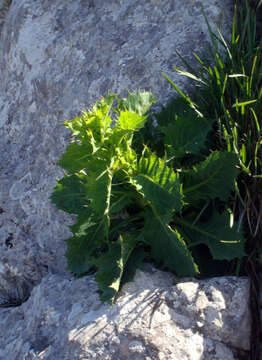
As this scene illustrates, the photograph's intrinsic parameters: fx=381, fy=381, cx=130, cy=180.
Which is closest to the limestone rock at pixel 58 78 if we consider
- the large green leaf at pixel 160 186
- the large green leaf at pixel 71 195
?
the large green leaf at pixel 71 195

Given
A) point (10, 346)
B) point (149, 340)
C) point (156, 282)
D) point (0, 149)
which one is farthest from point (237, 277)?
point (0, 149)

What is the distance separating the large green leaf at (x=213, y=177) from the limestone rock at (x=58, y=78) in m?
0.68

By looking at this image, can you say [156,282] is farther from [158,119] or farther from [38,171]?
[38,171]

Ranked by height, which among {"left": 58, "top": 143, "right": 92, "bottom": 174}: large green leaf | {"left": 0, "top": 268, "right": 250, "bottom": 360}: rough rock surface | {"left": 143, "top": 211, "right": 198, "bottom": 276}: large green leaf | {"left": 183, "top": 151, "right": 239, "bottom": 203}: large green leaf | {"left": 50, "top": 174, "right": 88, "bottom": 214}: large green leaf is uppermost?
{"left": 58, "top": 143, "right": 92, "bottom": 174}: large green leaf

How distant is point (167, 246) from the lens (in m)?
1.67

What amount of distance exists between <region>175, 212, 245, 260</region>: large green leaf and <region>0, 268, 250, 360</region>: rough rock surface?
12cm

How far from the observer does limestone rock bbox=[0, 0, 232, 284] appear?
231cm

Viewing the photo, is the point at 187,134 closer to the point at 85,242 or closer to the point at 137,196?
the point at 137,196

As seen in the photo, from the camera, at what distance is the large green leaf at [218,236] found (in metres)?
1.67

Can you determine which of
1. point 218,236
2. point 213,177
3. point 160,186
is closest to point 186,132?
point 213,177

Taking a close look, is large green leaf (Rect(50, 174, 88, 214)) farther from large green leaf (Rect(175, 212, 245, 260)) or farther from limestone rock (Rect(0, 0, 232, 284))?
large green leaf (Rect(175, 212, 245, 260))

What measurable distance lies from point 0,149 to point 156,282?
1748mm

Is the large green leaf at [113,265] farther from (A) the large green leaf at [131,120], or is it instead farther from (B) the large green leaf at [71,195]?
(A) the large green leaf at [131,120]

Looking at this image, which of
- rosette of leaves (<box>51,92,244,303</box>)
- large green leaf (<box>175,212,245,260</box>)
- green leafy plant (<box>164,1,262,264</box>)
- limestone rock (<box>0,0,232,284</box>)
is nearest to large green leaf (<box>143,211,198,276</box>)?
rosette of leaves (<box>51,92,244,303</box>)
